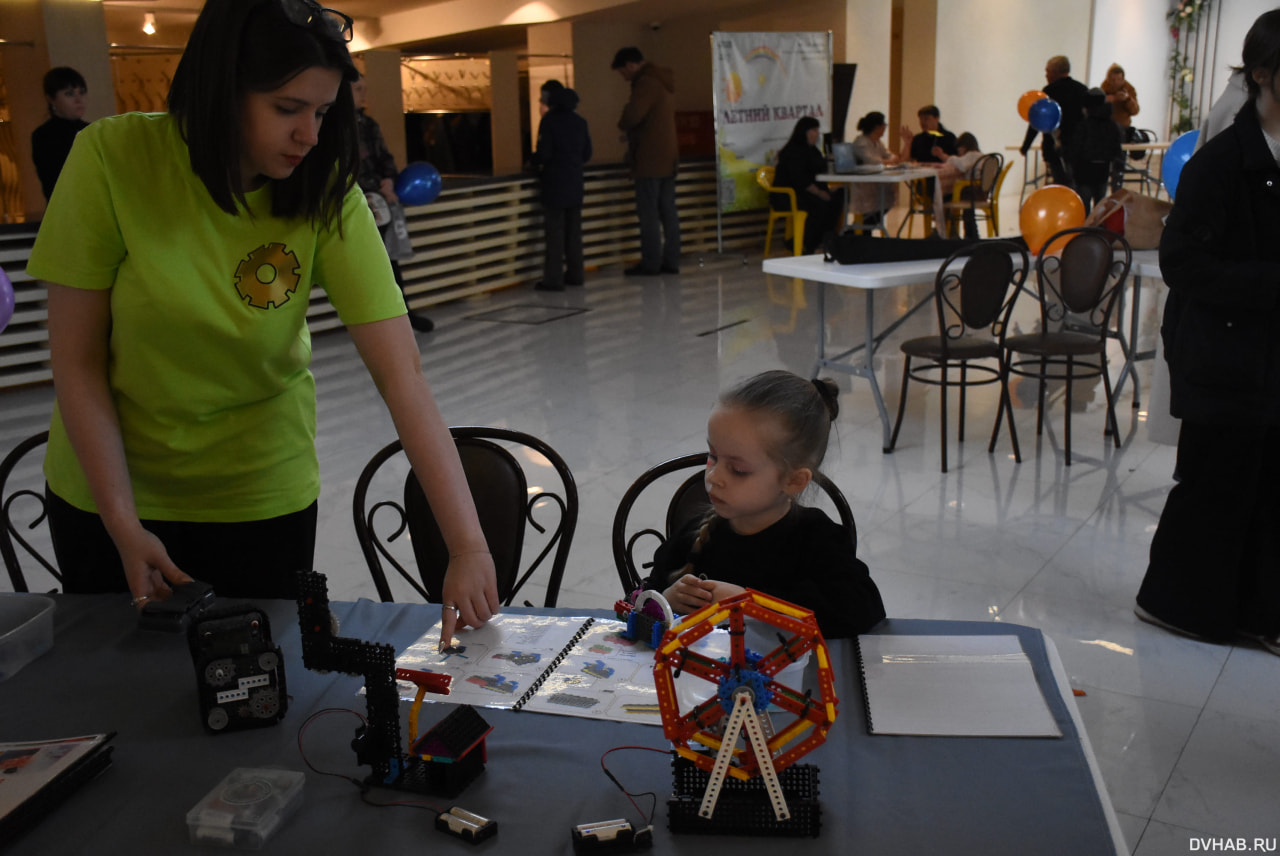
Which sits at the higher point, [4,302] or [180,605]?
[4,302]

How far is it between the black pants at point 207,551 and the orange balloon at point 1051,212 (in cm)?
421

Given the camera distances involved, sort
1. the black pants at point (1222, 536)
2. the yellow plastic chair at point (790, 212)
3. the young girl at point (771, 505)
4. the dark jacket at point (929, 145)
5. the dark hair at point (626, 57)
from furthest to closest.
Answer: the dark jacket at point (929, 145)
the yellow plastic chair at point (790, 212)
the dark hair at point (626, 57)
the black pants at point (1222, 536)
the young girl at point (771, 505)

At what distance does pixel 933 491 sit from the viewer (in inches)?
154

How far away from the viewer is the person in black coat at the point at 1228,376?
2344 mm

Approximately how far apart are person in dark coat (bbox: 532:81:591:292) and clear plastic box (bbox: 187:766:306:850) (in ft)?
24.8

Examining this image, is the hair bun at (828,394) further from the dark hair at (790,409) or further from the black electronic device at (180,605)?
the black electronic device at (180,605)

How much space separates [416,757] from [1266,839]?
158cm

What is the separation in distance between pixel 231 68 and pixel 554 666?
84 centimetres

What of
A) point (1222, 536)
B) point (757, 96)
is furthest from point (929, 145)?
point (1222, 536)

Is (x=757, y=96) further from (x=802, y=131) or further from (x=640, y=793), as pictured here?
(x=640, y=793)

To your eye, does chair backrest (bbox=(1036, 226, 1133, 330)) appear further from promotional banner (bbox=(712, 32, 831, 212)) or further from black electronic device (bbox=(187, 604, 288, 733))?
promotional banner (bbox=(712, 32, 831, 212))

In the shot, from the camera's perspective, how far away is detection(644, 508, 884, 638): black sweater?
1484 mm

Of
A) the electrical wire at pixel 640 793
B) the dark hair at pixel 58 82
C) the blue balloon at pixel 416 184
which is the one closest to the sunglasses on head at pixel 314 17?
the electrical wire at pixel 640 793

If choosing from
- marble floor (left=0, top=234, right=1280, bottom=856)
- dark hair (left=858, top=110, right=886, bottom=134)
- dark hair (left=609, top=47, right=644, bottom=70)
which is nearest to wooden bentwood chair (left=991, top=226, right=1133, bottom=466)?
marble floor (left=0, top=234, right=1280, bottom=856)
